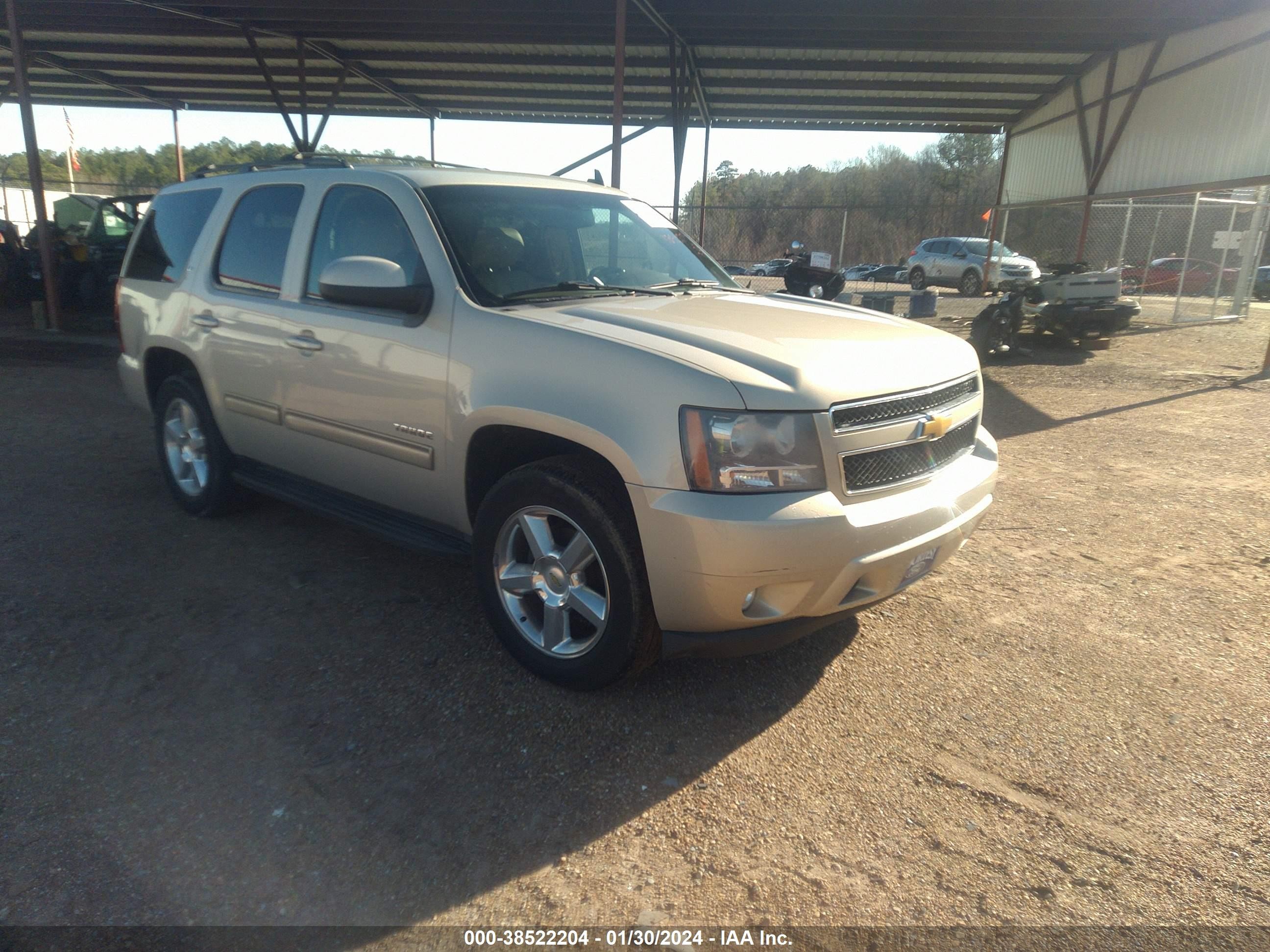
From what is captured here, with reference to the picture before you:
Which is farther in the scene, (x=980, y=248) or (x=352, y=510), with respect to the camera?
(x=980, y=248)

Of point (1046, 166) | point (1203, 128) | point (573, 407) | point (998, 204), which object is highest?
point (1203, 128)

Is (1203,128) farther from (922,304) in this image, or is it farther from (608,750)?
(608,750)

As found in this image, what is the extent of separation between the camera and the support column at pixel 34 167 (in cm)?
1182

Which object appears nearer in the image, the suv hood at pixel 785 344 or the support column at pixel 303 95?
the suv hood at pixel 785 344

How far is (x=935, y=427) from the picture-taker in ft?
10.4

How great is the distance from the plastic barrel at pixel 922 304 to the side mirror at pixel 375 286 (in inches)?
618

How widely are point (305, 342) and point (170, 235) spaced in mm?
1870

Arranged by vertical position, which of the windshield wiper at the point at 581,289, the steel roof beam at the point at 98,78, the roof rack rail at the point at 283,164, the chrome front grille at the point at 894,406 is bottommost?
the chrome front grille at the point at 894,406

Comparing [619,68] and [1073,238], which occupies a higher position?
[619,68]

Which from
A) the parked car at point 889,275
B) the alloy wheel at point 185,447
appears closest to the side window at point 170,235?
the alloy wheel at point 185,447

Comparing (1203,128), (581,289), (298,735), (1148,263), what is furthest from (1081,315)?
(298,735)

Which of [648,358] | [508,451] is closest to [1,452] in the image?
[508,451]

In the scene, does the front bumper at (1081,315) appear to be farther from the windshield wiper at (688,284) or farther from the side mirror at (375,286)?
the side mirror at (375,286)

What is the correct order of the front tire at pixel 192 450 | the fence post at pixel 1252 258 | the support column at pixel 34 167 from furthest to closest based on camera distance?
the fence post at pixel 1252 258
the support column at pixel 34 167
the front tire at pixel 192 450
